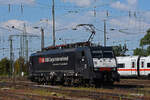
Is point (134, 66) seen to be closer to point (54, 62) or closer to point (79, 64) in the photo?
point (54, 62)

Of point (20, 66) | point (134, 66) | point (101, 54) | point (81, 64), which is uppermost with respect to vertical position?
point (20, 66)

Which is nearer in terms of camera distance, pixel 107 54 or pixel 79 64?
pixel 107 54

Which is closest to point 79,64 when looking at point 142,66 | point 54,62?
point 54,62

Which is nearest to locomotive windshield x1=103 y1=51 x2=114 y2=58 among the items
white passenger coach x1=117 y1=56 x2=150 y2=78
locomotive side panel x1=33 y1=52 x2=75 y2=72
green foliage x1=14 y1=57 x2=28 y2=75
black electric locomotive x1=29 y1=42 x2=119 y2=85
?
black electric locomotive x1=29 y1=42 x2=119 y2=85

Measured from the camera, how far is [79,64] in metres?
27.6

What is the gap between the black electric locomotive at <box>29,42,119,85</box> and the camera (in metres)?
26.2


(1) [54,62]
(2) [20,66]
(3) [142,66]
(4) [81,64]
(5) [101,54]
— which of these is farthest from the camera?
(2) [20,66]

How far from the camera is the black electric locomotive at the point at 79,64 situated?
26.2 m

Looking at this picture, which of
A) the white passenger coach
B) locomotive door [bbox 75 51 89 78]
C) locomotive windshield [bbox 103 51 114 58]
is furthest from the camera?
the white passenger coach

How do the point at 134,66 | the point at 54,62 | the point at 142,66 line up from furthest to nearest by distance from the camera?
1. the point at 134,66
2. the point at 142,66
3. the point at 54,62

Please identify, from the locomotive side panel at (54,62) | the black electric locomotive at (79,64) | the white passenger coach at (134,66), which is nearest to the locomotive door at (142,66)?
the white passenger coach at (134,66)

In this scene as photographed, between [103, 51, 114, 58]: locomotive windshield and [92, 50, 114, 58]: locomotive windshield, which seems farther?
[103, 51, 114, 58]: locomotive windshield

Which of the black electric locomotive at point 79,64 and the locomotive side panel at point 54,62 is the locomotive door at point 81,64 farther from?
the locomotive side panel at point 54,62

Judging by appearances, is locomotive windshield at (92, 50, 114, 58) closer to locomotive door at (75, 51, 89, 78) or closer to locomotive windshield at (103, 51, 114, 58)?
locomotive windshield at (103, 51, 114, 58)
